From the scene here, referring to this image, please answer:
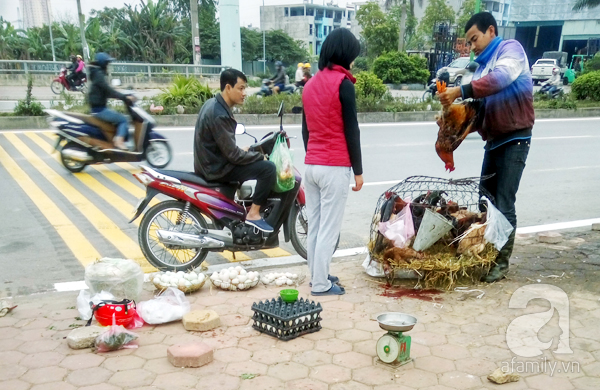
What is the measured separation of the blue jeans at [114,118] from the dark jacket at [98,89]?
99 mm

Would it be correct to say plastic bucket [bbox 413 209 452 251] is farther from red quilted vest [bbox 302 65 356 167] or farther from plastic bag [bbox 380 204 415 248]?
red quilted vest [bbox 302 65 356 167]

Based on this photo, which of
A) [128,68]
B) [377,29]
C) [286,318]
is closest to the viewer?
[286,318]

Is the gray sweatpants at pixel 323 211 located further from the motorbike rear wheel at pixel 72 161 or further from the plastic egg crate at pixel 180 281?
the motorbike rear wheel at pixel 72 161

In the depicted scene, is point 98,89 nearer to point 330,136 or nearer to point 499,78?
point 330,136

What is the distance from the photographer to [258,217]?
15.1 ft

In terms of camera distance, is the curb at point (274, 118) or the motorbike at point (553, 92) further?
the motorbike at point (553, 92)

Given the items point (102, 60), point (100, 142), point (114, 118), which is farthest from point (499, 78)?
point (102, 60)

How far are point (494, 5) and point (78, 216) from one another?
73.7 meters

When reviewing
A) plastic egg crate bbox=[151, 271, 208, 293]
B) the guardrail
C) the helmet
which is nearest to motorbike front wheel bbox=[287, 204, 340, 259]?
plastic egg crate bbox=[151, 271, 208, 293]

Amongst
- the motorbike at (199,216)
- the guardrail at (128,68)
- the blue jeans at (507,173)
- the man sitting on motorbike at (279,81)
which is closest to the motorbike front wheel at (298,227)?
the motorbike at (199,216)

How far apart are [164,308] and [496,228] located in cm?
251

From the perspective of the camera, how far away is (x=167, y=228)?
4512 millimetres

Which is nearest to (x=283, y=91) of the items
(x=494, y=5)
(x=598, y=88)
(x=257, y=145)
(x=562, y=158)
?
(x=562, y=158)

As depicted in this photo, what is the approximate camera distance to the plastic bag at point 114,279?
3.76 meters
